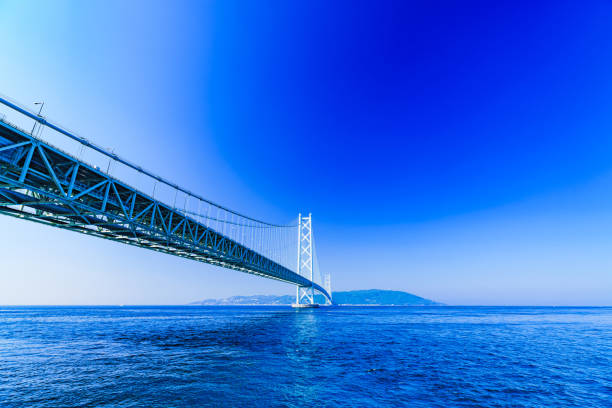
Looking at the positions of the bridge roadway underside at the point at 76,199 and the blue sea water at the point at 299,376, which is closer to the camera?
the blue sea water at the point at 299,376

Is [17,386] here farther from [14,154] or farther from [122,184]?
[122,184]

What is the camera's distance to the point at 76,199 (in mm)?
17969

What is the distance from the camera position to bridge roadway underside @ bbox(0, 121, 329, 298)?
13961mm

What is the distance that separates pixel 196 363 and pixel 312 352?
7688mm

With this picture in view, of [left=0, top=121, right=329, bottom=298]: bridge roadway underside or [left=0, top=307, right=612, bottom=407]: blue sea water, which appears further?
[left=0, top=121, right=329, bottom=298]: bridge roadway underside

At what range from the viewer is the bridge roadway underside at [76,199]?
14.0 m

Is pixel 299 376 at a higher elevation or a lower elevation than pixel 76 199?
lower

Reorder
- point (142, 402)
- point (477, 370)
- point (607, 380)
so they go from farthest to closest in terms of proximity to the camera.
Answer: point (477, 370)
point (607, 380)
point (142, 402)

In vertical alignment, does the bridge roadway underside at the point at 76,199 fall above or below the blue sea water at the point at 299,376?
above

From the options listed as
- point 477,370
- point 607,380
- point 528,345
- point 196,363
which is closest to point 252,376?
point 196,363

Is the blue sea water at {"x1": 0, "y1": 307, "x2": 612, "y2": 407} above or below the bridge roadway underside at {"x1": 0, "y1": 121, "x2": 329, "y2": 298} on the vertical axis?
below

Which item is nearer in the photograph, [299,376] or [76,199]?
[299,376]

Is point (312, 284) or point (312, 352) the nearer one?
point (312, 352)

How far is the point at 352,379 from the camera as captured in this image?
40.8ft
